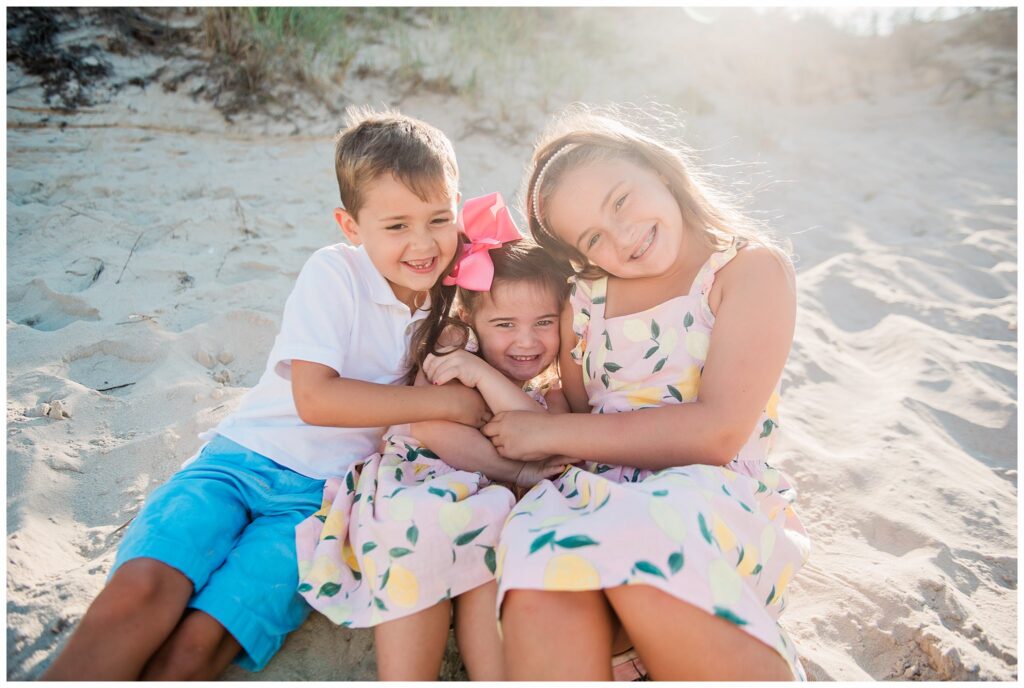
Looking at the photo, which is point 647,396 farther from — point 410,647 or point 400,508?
point 410,647

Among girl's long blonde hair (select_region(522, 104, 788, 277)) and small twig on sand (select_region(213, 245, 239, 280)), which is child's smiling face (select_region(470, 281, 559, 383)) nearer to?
girl's long blonde hair (select_region(522, 104, 788, 277))

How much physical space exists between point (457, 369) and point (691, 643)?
0.91 m

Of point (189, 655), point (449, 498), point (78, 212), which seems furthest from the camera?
point (78, 212)

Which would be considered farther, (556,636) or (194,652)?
(194,652)

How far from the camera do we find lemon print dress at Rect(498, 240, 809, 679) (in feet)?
4.29

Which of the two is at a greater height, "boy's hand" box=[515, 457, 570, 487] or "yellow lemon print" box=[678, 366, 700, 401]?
"yellow lemon print" box=[678, 366, 700, 401]

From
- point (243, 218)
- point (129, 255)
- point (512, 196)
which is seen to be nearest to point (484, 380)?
point (129, 255)

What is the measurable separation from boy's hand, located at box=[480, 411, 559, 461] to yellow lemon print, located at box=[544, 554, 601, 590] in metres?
0.43

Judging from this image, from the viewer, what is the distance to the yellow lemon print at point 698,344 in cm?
180

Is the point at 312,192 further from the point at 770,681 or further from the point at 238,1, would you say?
the point at 770,681

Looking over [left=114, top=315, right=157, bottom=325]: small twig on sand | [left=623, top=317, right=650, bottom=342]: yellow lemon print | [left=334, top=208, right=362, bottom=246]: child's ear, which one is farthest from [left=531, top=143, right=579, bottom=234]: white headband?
[left=114, top=315, right=157, bottom=325]: small twig on sand

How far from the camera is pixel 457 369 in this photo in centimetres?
192

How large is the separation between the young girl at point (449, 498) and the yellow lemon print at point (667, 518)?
405 mm

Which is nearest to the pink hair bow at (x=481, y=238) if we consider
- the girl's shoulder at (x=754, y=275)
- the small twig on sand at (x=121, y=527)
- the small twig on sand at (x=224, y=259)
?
the girl's shoulder at (x=754, y=275)
